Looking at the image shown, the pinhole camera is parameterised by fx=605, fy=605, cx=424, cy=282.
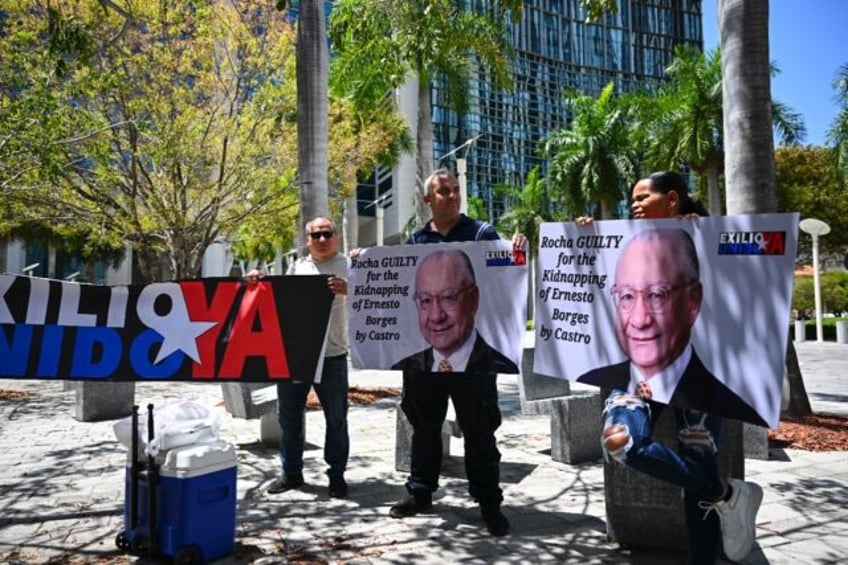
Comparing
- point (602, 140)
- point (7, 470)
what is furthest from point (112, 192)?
point (602, 140)

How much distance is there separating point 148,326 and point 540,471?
3472 mm

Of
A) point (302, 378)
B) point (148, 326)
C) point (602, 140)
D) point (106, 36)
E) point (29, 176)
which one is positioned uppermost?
point (602, 140)

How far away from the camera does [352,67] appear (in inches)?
601

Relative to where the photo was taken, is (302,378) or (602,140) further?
(602,140)

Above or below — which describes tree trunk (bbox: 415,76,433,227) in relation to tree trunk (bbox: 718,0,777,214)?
above

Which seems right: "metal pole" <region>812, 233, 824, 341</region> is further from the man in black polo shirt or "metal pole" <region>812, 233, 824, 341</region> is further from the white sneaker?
the white sneaker

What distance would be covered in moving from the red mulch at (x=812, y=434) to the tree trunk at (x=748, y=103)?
2.42 metres

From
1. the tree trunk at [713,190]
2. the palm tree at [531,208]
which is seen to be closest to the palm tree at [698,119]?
the tree trunk at [713,190]

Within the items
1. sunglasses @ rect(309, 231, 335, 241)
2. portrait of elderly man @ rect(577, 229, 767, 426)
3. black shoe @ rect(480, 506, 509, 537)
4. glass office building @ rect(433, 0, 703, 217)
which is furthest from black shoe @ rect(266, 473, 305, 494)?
glass office building @ rect(433, 0, 703, 217)

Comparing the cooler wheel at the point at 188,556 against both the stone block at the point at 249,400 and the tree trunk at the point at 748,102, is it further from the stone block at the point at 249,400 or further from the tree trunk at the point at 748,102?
the tree trunk at the point at 748,102

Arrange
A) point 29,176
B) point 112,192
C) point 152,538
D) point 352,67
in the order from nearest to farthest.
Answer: point 152,538 < point 29,176 < point 112,192 < point 352,67

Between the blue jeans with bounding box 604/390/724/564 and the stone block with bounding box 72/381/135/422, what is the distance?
25.1ft

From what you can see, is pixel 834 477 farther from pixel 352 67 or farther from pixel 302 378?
pixel 352 67

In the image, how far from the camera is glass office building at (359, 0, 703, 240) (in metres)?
60.5
